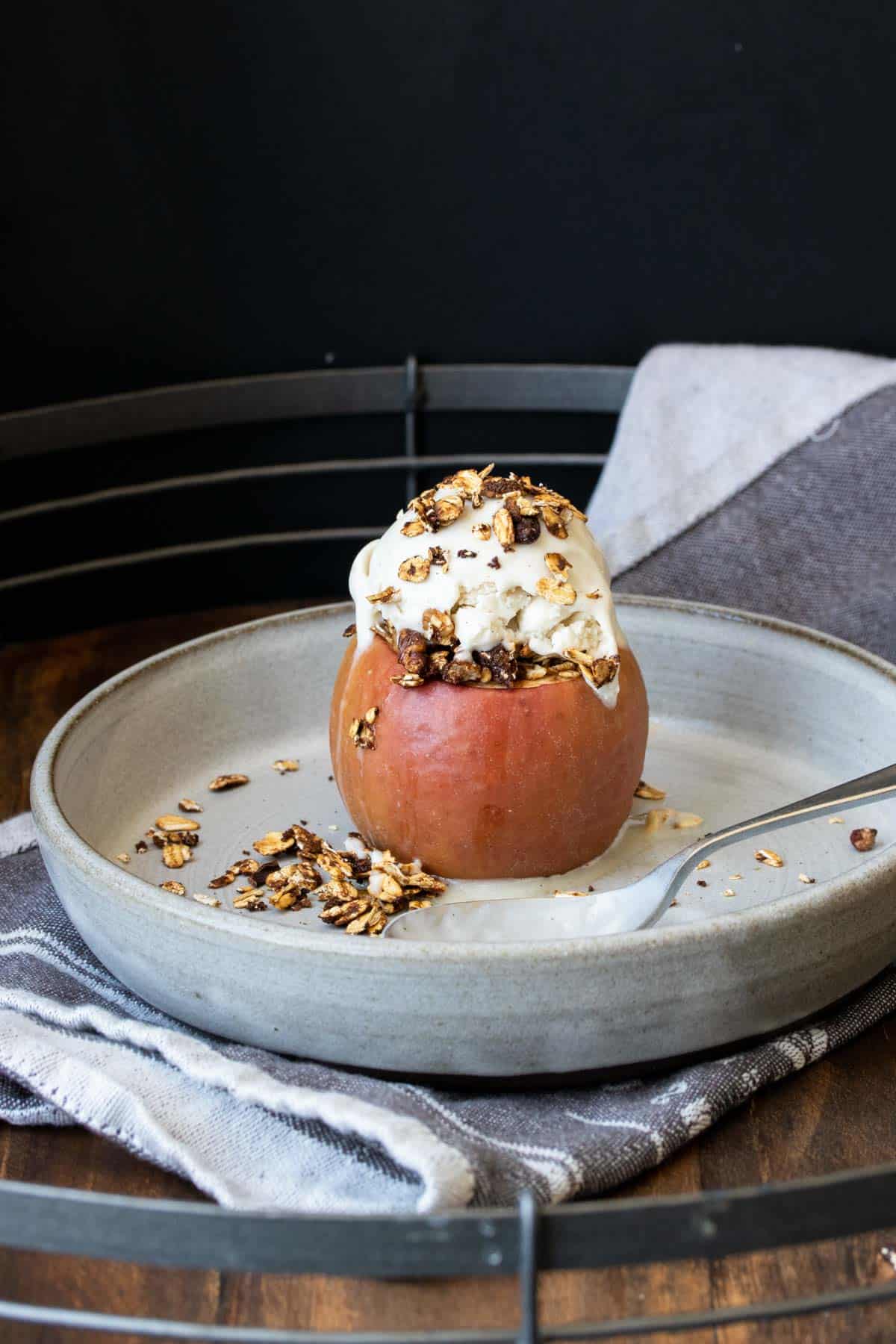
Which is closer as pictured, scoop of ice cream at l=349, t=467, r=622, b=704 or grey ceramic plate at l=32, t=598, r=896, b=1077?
grey ceramic plate at l=32, t=598, r=896, b=1077

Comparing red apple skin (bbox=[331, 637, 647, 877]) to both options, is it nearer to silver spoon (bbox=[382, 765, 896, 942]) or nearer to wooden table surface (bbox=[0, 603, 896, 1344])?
silver spoon (bbox=[382, 765, 896, 942])

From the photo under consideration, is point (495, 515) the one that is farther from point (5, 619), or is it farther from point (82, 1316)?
point (5, 619)

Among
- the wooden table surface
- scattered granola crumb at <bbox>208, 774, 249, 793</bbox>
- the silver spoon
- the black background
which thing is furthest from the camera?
the black background

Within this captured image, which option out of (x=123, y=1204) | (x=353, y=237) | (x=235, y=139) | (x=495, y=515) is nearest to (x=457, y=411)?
(x=353, y=237)

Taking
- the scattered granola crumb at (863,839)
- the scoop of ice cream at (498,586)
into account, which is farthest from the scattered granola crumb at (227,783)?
the scattered granola crumb at (863,839)

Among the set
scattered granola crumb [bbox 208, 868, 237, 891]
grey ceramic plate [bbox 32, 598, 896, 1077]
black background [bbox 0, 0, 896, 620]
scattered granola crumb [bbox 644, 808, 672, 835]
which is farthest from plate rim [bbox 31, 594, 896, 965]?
black background [bbox 0, 0, 896, 620]

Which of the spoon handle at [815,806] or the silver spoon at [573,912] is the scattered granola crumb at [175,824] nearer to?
the silver spoon at [573,912]
